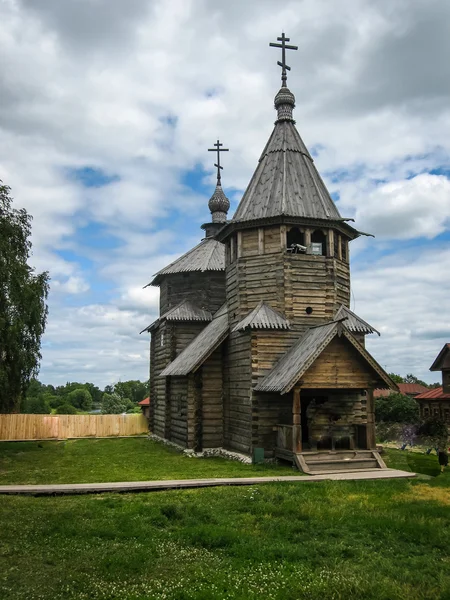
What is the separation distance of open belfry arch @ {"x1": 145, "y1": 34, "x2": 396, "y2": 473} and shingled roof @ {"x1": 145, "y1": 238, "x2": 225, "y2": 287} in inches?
196

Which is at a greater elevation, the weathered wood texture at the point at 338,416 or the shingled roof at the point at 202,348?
the shingled roof at the point at 202,348

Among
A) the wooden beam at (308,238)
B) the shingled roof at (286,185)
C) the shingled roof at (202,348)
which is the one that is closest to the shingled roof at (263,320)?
the shingled roof at (202,348)

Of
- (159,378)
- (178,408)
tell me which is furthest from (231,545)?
(159,378)

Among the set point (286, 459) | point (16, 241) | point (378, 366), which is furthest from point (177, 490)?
point (16, 241)

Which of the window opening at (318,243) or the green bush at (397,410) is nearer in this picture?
the window opening at (318,243)

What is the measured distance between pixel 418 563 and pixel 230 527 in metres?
3.45

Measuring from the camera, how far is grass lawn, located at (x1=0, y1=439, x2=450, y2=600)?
24.4 feet

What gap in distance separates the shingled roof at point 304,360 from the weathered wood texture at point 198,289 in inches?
438

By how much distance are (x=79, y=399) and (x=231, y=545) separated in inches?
3648

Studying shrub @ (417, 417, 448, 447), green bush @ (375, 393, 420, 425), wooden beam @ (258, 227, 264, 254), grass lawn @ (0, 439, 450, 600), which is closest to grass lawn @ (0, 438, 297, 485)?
grass lawn @ (0, 439, 450, 600)

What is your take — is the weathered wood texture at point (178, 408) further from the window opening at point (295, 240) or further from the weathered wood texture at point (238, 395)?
the window opening at point (295, 240)

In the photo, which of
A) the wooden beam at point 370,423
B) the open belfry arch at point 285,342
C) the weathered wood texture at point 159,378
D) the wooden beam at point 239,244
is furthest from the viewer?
the weathered wood texture at point 159,378

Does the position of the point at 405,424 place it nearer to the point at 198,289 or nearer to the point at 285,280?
Result: the point at 198,289

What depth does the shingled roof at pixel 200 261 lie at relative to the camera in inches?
1228
